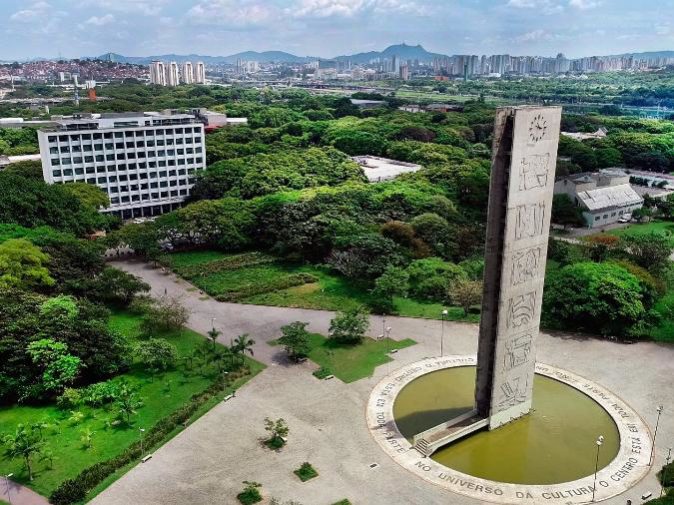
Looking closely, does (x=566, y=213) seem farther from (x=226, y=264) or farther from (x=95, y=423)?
(x=95, y=423)

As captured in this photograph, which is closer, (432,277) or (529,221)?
(529,221)

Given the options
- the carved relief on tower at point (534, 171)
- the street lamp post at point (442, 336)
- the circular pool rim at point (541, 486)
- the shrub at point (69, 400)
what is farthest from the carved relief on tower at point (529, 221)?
the shrub at point (69, 400)

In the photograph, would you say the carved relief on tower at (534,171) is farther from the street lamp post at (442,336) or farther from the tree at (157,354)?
the tree at (157,354)

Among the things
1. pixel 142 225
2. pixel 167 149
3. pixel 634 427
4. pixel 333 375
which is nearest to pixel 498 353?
pixel 634 427

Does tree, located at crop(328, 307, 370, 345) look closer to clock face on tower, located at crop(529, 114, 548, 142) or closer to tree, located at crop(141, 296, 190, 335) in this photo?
tree, located at crop(141, 296, 190, 335)

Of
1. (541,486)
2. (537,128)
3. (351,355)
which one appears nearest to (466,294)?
(351,355)

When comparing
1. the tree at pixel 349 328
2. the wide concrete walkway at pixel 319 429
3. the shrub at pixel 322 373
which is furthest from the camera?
the tree at pixel 349 328
